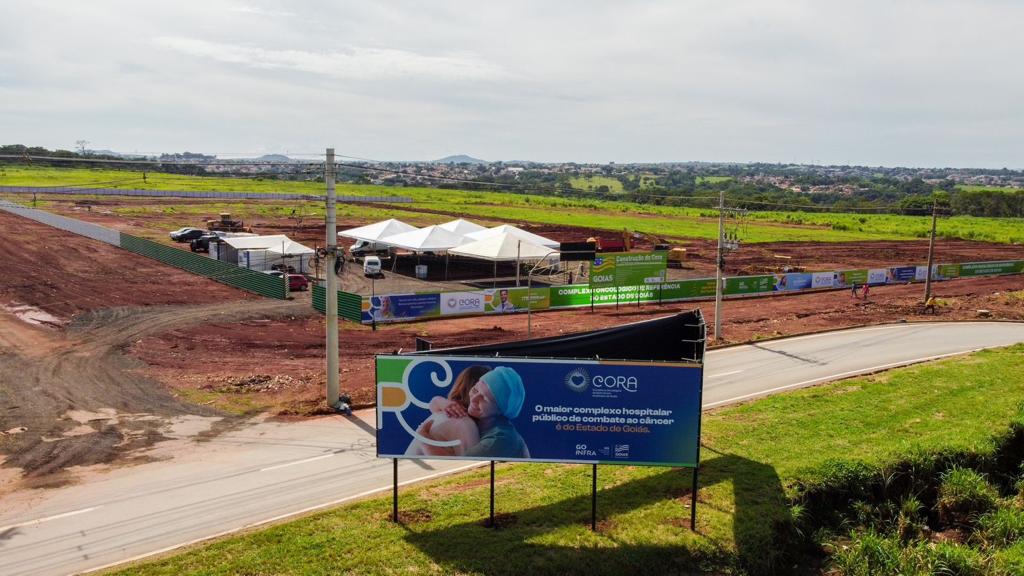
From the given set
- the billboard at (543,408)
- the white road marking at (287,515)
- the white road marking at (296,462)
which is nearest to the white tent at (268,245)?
the white road marking at (296,462)

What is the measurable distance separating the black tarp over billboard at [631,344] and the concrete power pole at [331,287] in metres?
8.66

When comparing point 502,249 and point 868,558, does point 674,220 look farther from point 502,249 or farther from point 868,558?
point 868,558

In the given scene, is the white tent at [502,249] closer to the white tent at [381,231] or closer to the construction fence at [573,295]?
the construction fence at [573,295]

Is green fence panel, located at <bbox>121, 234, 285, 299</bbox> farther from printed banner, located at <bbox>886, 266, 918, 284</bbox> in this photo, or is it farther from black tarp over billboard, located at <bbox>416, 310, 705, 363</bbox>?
printed banner, located at <bbox>886, 266, 918, 284</bbox>

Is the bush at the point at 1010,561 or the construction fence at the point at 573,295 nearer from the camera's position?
the bush at the point at 1010,561

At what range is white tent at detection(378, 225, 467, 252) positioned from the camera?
5444 centimetres

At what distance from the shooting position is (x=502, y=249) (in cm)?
5291

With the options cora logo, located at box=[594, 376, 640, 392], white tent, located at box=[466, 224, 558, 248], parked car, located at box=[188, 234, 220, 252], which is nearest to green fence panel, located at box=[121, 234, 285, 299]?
parked car, located at box=[188, 234, 220, 252]

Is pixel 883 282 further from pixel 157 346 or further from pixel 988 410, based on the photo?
pixel 157 346

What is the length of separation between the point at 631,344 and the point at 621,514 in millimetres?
4142

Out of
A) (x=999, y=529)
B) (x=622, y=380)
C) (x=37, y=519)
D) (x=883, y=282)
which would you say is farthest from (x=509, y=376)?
(x=883, y=282)

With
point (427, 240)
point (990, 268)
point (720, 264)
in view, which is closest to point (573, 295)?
point (427, 240)

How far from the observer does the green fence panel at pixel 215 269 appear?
149 ft

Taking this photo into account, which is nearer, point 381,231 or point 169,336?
point 169,336
